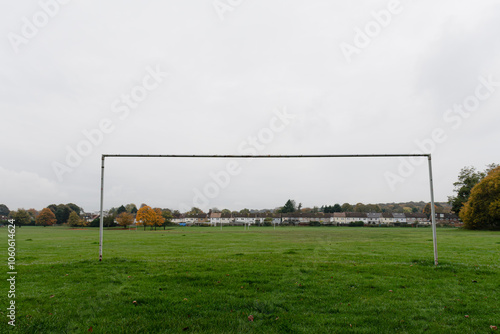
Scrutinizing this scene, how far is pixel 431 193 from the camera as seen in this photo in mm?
10984

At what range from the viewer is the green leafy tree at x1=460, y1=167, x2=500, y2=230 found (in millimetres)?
55634

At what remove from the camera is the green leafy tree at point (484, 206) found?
55.6 meters

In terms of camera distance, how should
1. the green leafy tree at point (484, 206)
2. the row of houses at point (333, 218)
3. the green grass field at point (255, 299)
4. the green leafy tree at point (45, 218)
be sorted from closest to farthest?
the green grass field at point (255, 299), the green leafy tree at point (484, 206), the green leafy tree at point (45, 218), the row of houses at point (333, 218)

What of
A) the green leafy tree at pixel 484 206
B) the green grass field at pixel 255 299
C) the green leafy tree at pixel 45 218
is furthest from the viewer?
the green leafy tree at pixel 45 218

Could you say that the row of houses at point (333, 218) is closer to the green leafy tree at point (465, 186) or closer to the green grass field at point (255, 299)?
the green leafy tree at point (465, 186)

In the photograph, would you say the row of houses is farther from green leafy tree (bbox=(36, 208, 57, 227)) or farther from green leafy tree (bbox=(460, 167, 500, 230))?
green leafy tree (bbox=(460, 167, 500, 230))

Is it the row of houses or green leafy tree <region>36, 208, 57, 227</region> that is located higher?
green leafy tree <region>36, 208, 57, 227</region>

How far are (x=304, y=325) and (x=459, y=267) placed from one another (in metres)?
8.35

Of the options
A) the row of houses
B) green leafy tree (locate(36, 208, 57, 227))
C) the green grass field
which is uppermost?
the green grass field

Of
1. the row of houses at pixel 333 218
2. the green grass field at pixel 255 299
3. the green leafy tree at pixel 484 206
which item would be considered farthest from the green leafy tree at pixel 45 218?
the green leafy tree at pixel 484 206

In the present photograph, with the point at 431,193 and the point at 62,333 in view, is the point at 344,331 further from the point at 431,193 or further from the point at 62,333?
the point at 431,193

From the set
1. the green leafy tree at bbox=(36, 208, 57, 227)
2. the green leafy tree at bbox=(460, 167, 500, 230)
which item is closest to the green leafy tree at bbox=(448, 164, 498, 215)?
the green leafy tree at bbox=(460, 167, 500, 230)

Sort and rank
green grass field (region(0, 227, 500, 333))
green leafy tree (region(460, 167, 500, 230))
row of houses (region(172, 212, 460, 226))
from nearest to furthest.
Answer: green grass field (region(0, 227, 500, 333)), green leafy tree (region(460, 167, 500, 230)), row of houses (region(172, 212, 460, 226))

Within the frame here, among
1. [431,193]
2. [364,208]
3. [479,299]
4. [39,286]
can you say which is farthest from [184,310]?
[364,208]
